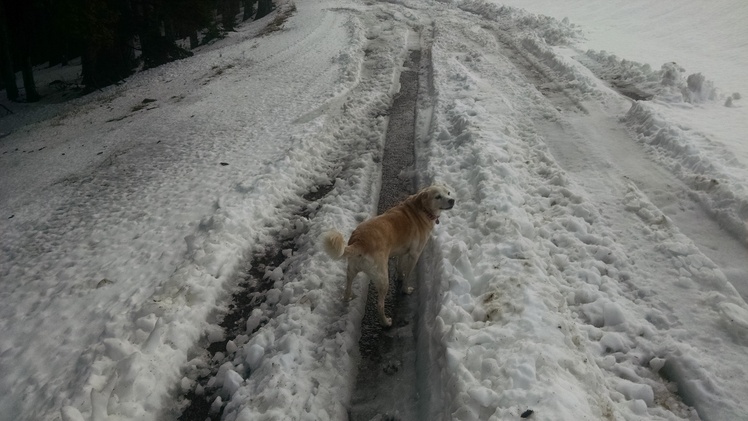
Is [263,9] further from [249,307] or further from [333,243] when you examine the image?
[333,243]

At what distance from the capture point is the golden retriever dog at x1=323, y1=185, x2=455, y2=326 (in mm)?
5496

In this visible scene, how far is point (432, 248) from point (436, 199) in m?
1.07

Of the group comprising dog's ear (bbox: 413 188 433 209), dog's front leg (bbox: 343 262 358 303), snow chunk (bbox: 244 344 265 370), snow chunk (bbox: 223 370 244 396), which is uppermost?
dog's ear (bbox: 413 188 433 209)

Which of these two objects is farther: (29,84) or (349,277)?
(29,84)

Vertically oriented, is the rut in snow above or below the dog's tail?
below

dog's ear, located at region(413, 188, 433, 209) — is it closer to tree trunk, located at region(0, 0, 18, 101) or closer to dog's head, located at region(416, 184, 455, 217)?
dog's head, located at region(416, 184, 455, 217)

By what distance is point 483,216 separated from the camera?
7156 mm

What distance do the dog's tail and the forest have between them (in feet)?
71.4

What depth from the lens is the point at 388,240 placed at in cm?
578

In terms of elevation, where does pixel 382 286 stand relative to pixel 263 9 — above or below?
above

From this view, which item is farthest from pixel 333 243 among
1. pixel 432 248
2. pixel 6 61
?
pixel 6 61

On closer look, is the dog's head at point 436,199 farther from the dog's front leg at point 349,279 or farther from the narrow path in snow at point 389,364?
the dog's front leg at point 349,279

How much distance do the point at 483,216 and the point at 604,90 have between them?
890 centimetres

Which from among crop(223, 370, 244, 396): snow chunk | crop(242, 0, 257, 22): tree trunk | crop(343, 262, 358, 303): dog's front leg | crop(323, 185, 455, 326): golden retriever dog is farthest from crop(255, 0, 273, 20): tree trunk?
crop(223, 370, 244, 396): snow chunk
